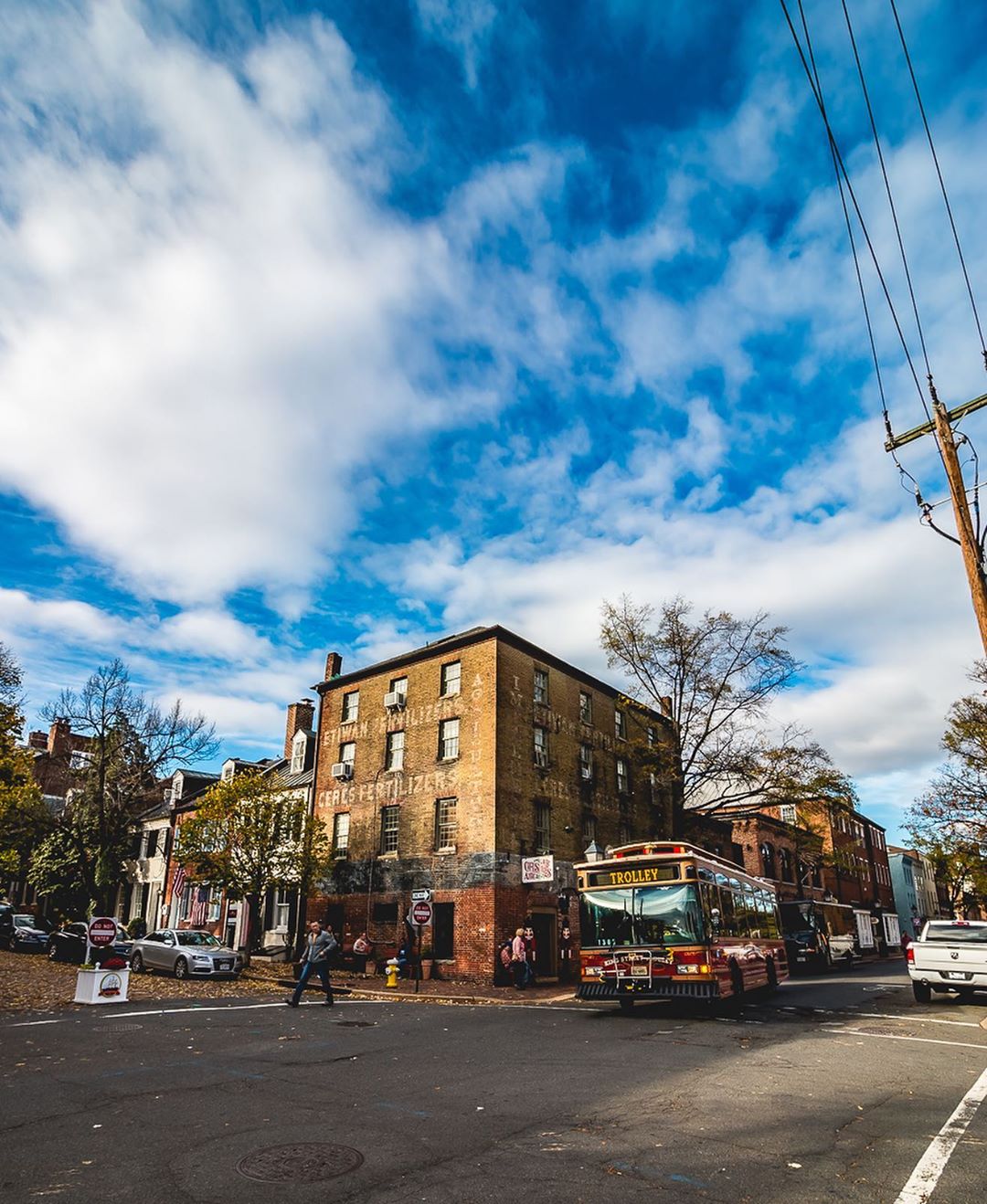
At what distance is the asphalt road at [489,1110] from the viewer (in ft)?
17.4

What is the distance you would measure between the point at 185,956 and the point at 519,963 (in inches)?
394

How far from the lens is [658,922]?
51.2 ft

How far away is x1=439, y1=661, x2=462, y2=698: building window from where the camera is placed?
30.7m

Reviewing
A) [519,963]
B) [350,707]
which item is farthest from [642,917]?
[350,707]

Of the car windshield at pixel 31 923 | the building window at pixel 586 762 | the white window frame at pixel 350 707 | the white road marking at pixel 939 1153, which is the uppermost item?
the white window frame at pixel 350 707

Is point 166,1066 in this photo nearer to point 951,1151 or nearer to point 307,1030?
point 307,1030

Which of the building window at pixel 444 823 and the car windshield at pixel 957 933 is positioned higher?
the building window at pixel 444 823

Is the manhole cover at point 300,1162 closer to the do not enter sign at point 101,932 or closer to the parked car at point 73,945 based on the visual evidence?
the do not enter sign at point 101,932

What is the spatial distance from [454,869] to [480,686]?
652 centimetres

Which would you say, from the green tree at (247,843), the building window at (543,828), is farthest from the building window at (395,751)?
the building window at (543,828)

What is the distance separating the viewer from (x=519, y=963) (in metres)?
24.5

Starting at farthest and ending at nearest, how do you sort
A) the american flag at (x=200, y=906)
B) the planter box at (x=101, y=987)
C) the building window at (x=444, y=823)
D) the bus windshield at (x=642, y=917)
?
the american flag at (x=200, y=906), the building window at (x=444, y=823), the planter box at (x=101, y=987), the bus windshield at (x=642, y=917)

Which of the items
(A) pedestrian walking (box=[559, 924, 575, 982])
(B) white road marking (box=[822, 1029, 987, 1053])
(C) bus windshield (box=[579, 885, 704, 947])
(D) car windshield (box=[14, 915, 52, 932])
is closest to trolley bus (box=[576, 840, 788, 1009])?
(C) bus windshield (box=[579, 885, 704, 947])

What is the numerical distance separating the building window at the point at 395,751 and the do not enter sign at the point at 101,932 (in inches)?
584
